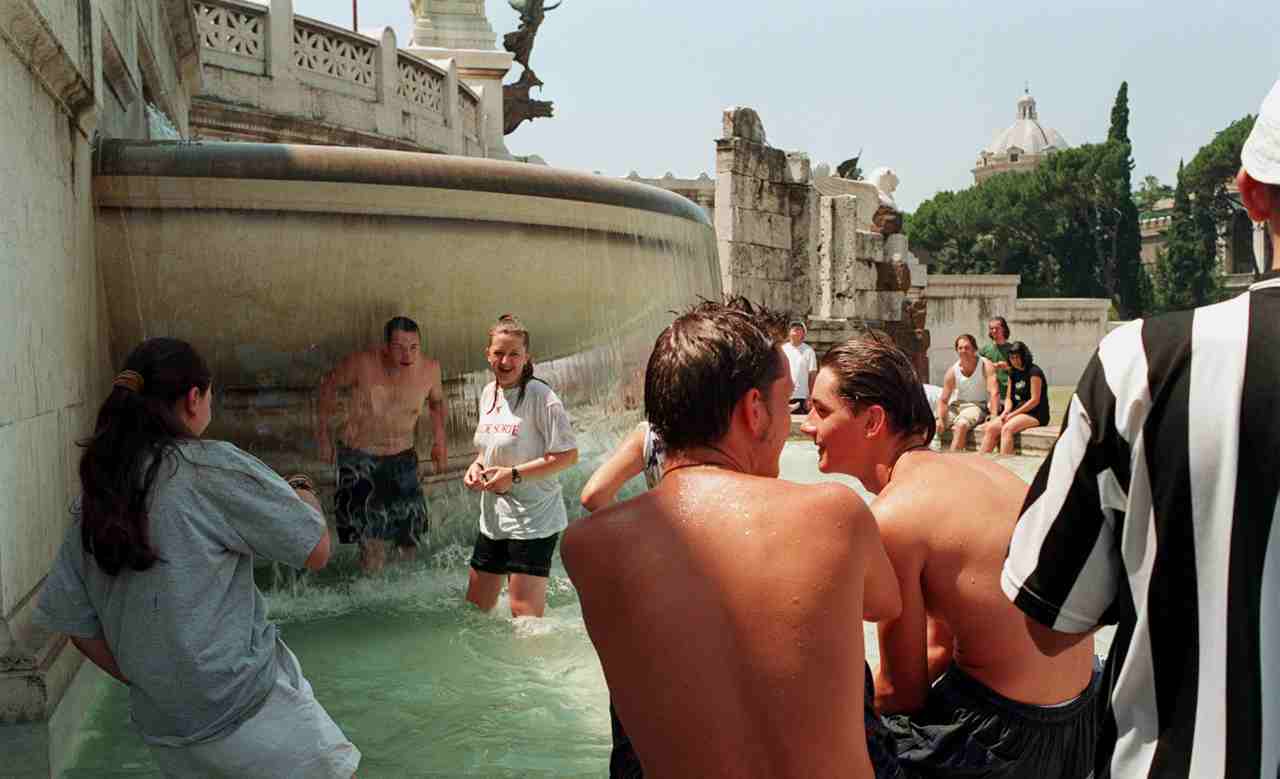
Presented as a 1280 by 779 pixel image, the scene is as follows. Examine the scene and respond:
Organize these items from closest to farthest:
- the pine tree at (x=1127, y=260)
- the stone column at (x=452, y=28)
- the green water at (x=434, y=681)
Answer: the green water at (x=434, y=681) < the stone column at (x=452, y=28) < the pine tree at (x=1127, y=260)

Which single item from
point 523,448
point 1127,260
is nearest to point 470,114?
point 523,448

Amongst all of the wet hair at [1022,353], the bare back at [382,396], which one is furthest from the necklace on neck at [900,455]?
the wet hair at [1022,353]

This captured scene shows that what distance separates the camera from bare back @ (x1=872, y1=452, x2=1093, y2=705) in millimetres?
2377

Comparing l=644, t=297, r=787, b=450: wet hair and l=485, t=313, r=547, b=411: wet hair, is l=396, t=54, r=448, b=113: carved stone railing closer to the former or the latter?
l=485, t=313, r=547, b=411: wet hair

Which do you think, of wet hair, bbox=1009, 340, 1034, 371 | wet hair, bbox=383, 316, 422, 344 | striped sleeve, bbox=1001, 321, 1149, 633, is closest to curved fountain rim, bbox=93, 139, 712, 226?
wet hair, bbox=383, 316, 422, 344

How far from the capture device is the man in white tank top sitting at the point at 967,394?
11445mm

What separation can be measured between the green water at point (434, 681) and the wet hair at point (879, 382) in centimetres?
160

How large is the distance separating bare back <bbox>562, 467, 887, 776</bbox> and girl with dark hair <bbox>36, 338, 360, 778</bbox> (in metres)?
0.89

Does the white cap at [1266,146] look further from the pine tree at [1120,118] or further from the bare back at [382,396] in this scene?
the pine tree at [1120,118]

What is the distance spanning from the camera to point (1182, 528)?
1.52 metres

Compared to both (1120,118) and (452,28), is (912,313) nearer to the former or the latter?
(452,28)

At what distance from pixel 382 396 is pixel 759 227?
14516 mm

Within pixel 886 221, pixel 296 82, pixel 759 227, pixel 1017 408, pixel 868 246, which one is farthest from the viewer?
pixel 886 221

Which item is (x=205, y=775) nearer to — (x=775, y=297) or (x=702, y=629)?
(x=702, y=629)
